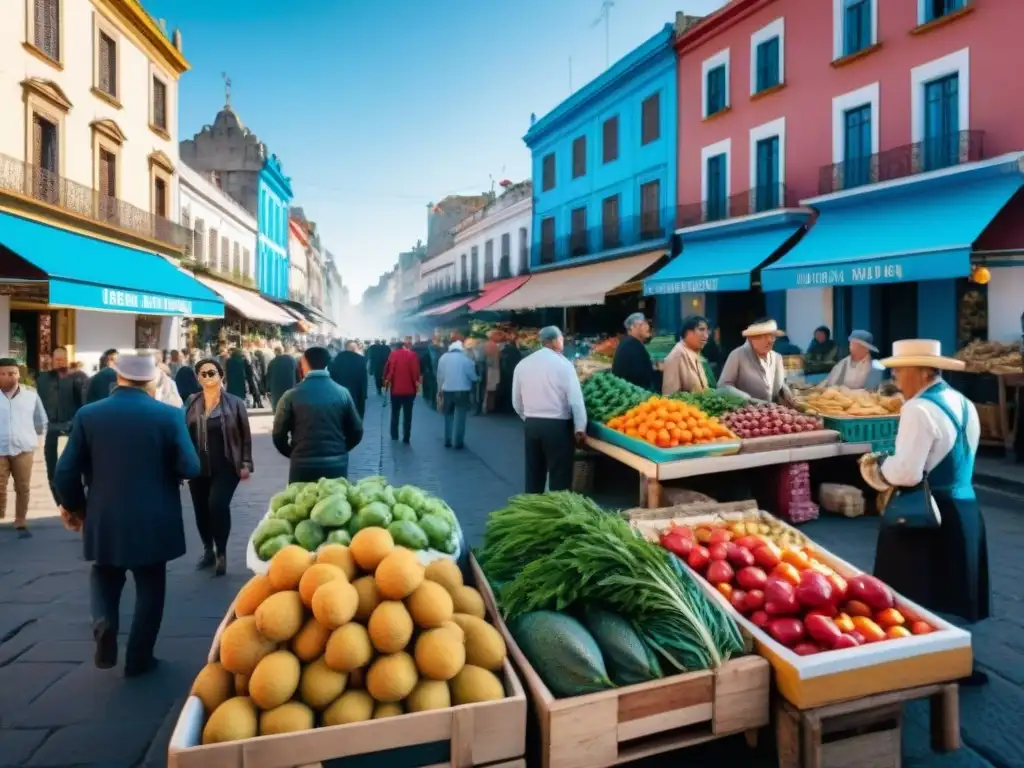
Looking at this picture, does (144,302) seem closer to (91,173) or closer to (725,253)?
(91,173)

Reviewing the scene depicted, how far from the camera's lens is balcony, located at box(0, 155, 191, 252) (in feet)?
48.5

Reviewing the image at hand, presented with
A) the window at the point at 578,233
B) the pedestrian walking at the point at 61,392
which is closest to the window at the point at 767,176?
the window at the point at 578,233

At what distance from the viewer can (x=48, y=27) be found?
1650 cm

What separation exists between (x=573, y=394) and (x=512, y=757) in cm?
429

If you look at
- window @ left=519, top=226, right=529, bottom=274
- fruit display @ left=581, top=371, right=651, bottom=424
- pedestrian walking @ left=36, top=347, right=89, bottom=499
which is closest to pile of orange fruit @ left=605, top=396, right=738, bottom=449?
fruit display @ left=581, top=371, right=651, bottom=424

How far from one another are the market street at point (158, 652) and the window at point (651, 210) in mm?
15004

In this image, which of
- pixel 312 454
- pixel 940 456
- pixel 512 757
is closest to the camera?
pixel 512 757

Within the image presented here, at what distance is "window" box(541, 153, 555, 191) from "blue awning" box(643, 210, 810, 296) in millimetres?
10610

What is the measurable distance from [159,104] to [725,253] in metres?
18.4

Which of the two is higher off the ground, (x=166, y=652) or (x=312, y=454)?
(x=312, y=454)

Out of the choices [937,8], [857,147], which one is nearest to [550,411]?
[857,147]

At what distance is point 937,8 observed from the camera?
1391 centimetres

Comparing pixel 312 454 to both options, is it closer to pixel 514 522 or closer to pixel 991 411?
pixel 514 522

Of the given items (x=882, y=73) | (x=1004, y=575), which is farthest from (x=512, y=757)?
(x=882, y=73)
